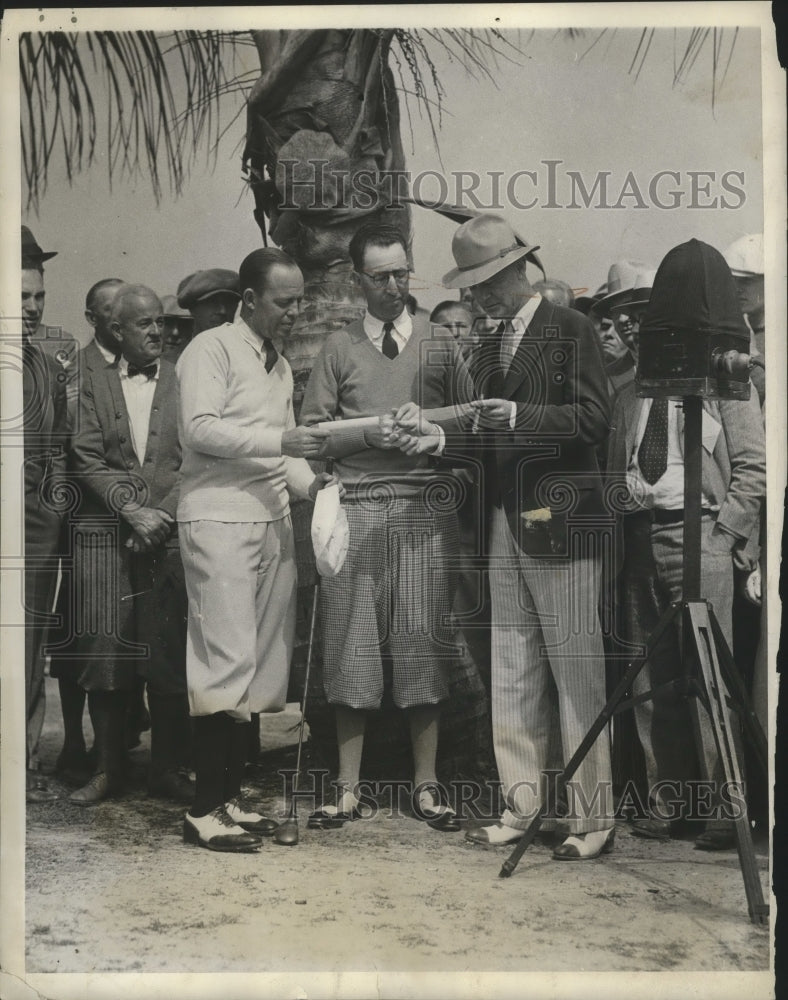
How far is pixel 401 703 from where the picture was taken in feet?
17.5

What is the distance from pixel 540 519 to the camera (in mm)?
5285

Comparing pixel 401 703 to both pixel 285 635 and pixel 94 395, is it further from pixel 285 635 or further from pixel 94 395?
pixel 94 395

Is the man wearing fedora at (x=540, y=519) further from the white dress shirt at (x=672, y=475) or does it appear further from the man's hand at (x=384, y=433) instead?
the man's hand at (x=384, y=433)

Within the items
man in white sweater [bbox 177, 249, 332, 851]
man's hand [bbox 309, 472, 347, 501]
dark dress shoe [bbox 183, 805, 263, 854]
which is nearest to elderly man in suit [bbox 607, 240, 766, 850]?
man's hand [bbox 309, 472, 347, 501]

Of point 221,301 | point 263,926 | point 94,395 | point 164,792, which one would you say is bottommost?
point 263,926

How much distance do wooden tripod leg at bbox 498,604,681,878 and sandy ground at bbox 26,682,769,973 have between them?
0.11 metres

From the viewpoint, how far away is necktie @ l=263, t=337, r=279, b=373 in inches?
212

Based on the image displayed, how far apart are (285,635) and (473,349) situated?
141cm

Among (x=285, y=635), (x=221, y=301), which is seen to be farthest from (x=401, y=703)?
(x=221, y=301)

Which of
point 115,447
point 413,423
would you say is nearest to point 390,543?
point 413,423

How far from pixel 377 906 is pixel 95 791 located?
128cm

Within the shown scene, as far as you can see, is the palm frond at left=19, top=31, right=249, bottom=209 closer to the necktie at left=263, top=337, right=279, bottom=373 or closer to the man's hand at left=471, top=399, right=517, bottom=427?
the necktie at left=263, top=337, right=279, bottom=373

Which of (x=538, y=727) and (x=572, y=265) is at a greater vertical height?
(x=572, y=265)

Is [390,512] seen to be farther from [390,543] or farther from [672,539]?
[672,539]
